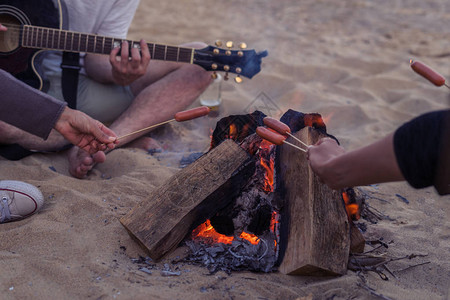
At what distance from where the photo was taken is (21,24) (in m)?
3.03

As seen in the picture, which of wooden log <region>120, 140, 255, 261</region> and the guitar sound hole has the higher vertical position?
the guitar sound hole

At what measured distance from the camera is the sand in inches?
72.0

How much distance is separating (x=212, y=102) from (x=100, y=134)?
197 cm

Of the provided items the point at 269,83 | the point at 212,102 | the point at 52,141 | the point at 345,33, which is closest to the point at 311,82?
the point at 269,83

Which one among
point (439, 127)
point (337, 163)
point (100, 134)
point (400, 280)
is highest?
point (439, 127)

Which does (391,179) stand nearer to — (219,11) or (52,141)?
(52,141)

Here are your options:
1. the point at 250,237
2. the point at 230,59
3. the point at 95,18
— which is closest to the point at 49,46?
the point at 95,18

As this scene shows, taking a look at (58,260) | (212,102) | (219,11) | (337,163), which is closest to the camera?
(337,163)

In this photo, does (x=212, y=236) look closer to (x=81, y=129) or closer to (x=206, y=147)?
(x=81, y=129)

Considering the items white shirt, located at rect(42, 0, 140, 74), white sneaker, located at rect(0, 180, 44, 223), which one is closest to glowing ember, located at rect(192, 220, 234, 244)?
white sneaker, located at rect(0, 180, 44, 223)

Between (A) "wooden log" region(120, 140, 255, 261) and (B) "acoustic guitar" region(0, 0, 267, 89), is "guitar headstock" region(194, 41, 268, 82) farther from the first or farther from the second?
(A) "wooden log" region(120, 140, 255, 261)

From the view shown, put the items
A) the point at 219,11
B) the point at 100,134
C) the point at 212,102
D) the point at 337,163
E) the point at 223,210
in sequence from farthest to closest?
the point at 219,11, the point at 212,102, the point at 100,134, the point at 223,210, the point at 337,163

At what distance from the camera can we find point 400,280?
1.97m

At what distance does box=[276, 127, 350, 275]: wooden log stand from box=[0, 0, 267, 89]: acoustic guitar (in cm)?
124
